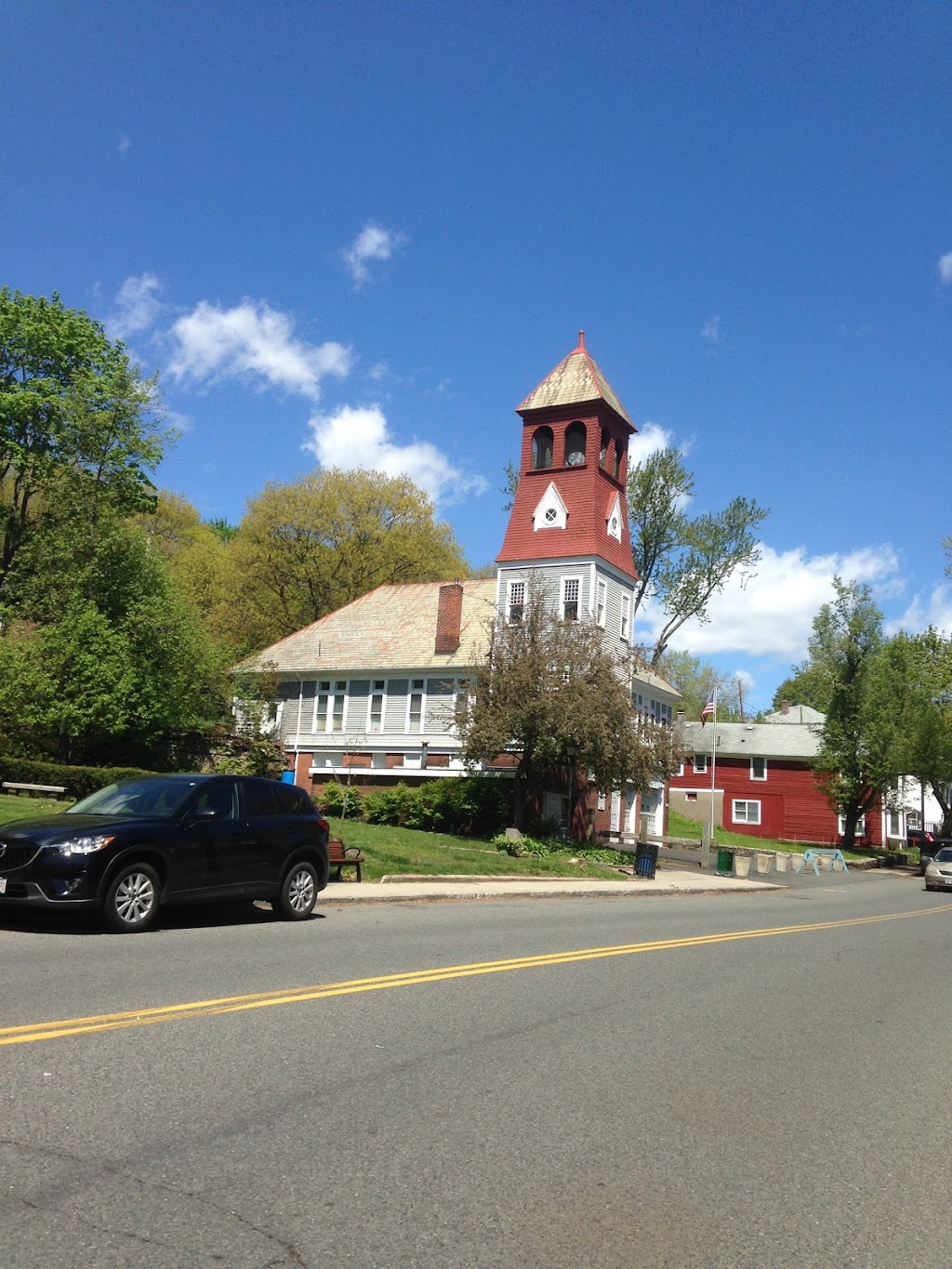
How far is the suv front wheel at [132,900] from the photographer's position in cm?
1076

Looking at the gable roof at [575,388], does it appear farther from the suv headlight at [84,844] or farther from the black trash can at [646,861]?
the suv headlight at [84,844]

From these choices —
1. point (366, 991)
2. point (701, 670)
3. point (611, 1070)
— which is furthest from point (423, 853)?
point (701, 670)

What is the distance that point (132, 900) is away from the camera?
36.0 feet

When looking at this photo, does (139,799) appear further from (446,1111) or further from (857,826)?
(857,826)

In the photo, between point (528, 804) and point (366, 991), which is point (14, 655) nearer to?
point (528, 804)

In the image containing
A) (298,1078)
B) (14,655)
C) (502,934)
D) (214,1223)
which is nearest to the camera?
(214,1223)

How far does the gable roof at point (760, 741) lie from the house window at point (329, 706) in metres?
27.5

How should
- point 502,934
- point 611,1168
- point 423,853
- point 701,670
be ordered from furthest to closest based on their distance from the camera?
point 701,670
point 423,853
point 502,934
point 611,1168

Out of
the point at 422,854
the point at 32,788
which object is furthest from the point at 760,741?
the point at 32,788

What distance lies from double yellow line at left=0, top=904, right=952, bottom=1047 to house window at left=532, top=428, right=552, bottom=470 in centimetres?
A: 2819

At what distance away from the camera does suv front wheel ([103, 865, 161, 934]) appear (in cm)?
1076

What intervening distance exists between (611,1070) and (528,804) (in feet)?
95.1

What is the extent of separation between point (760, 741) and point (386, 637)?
30.7m

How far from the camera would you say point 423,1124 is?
5.41 meters
